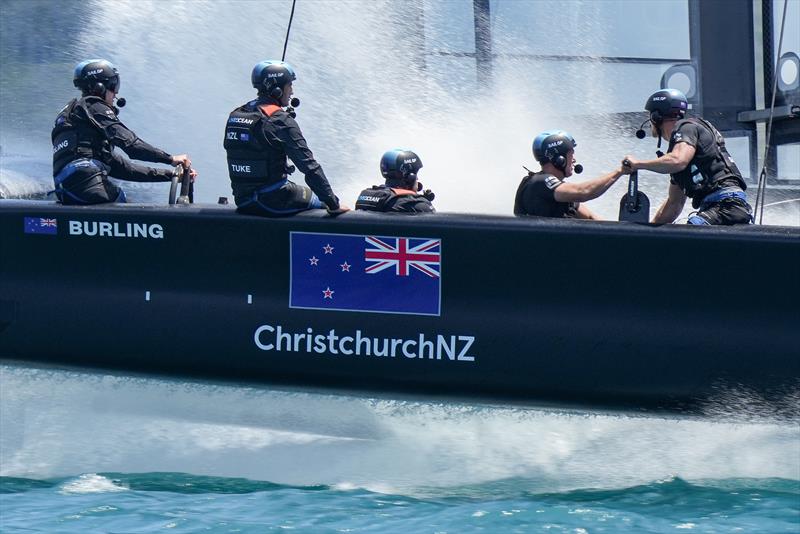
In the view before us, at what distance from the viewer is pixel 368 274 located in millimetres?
5426

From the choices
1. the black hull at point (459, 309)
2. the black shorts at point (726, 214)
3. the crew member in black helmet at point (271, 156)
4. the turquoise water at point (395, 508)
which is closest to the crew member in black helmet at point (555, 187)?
the black hull at point (459, 309)

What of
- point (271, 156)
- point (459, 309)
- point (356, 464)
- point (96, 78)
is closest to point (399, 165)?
point (271, 156)

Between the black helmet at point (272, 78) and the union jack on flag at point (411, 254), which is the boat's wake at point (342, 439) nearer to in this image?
the union jack on flag at point (411, 254)

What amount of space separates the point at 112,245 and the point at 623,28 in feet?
12.1

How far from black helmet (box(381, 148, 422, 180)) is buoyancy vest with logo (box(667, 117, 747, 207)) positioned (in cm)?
116

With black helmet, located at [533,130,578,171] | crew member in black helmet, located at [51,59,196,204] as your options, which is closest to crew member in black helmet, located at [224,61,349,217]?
crew member in black helmet, located at [51,59,196,204]

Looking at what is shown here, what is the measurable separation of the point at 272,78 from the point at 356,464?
1755mm

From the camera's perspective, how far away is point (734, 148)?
307 inches

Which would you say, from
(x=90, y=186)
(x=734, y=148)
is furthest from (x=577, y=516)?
(x=734, y=148)

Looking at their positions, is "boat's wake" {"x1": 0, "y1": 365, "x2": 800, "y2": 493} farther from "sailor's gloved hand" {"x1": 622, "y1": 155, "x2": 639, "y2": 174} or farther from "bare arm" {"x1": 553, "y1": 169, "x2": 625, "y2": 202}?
"sailor's gloved hand" {"x1": 622, "y1": 155, "x2": 639, "y2": 174}

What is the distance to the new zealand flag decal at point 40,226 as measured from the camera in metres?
5.75

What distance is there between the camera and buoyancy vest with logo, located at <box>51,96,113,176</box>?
19.7 feet

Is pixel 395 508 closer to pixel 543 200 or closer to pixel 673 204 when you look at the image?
pixel 543 200

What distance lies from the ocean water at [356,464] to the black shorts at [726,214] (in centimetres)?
86
